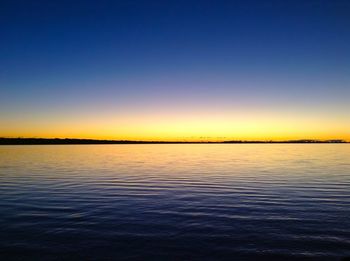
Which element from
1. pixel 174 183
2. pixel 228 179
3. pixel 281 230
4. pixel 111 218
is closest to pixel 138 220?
pixel 111 218

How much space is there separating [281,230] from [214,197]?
30.5 feet

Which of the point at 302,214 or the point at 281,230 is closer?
the point at 281,230

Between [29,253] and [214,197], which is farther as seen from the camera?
[214,197]

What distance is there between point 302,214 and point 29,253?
14.2 m

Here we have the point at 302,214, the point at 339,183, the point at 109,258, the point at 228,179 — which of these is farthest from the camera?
the point at 228,179

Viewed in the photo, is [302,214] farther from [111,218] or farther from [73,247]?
[73,247]

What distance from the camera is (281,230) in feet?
49.7

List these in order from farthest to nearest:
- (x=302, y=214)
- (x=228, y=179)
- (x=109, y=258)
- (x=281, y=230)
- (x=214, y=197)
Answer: (x=228, y=179) → (x=214, y=197) → (x=302, y=214) → (x=281, y=230) → (x=109, y=258)

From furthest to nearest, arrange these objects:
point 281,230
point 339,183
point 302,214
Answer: point 339,183 < point 302,214 < point 281,230

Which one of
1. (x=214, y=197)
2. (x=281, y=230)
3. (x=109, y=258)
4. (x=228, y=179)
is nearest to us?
(x=109, y=258)

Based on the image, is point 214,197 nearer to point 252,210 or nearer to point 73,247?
point 252,210

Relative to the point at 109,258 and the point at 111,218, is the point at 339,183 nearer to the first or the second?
the point at 111,218

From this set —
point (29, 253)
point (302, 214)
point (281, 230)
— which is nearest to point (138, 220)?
point (29, 253)

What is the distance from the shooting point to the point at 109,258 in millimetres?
11703
